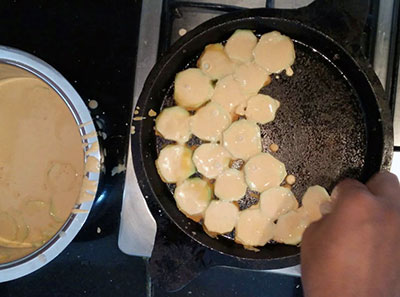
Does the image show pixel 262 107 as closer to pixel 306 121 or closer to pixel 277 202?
pixel 306 121

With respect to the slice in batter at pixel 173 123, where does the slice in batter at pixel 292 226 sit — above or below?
below

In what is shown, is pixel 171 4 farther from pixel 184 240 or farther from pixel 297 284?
pixel 297 284

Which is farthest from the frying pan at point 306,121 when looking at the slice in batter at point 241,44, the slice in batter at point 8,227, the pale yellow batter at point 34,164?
the slice in batter at point 8,227

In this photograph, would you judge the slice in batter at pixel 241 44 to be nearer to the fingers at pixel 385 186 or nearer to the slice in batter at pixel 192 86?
the slice in batter at pixel 192 86

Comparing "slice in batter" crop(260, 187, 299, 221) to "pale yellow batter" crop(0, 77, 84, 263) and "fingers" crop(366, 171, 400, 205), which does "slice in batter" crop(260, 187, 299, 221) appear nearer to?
"fingers" crop(366, 171, 400, 205)

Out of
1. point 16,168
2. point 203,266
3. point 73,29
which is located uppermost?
point 73,29

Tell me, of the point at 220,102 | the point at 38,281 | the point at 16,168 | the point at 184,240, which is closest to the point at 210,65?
the point at 220,102

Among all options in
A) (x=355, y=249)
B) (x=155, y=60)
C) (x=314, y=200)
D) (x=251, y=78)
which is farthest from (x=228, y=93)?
(x=355, y=249)
